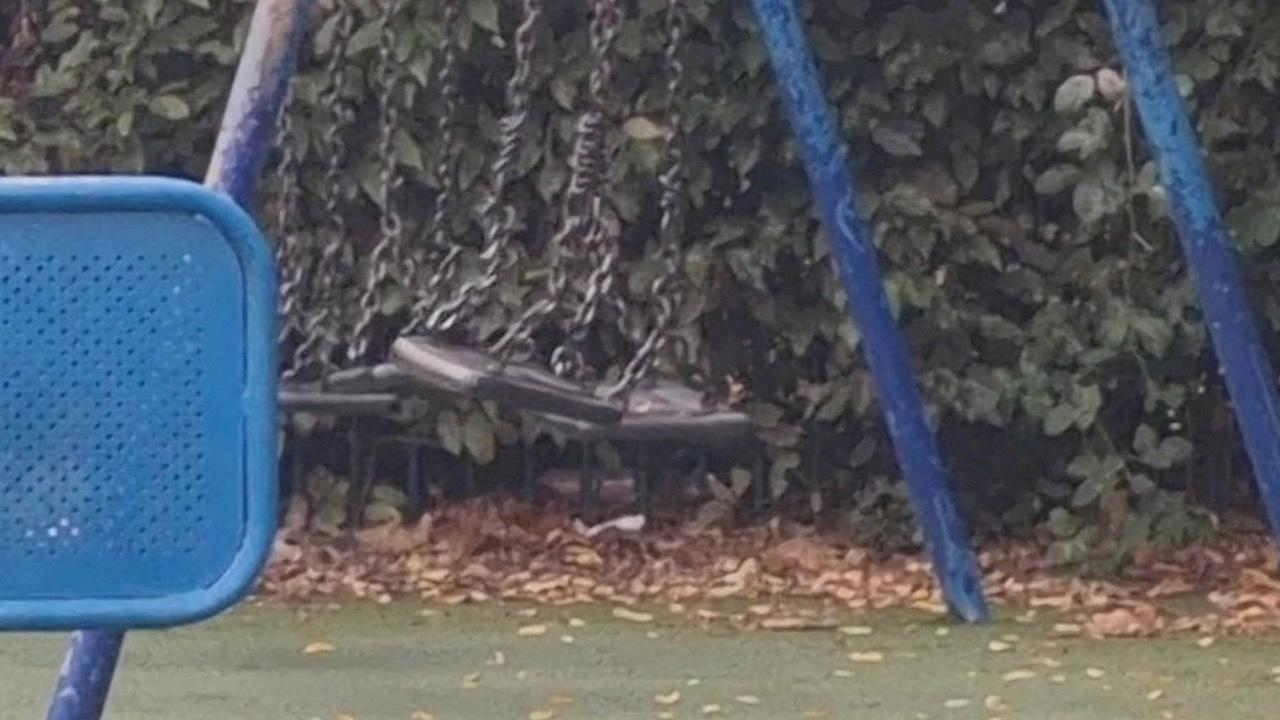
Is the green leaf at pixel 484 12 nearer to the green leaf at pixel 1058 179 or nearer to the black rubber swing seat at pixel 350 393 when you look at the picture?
the green leaf at pixel 1058 179

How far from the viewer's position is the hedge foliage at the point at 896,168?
15.7 ft

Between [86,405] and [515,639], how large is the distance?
225 centimetres

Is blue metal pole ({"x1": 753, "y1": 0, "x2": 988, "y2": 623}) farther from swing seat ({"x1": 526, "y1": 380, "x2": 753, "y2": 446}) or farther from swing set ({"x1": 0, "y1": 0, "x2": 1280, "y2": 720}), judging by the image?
swing seat ({"x1": 526, "y1": 380, "x2": 753, "y2": 446})

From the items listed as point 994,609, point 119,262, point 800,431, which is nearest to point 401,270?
point 800,431

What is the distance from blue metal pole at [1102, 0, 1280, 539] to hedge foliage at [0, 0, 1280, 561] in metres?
1.32

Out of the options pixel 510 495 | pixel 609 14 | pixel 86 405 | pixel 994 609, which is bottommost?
pixel 994 609

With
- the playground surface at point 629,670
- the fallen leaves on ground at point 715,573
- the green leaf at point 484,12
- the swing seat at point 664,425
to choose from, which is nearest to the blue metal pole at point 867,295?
the playground surface at point 629,670

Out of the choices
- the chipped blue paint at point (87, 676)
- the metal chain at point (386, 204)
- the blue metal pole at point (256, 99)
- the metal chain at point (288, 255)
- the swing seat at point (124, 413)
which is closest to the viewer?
the swing seat at point (124, 413)

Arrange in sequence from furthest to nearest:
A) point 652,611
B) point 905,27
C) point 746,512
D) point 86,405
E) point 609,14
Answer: point 746,512 < point 905,27 < point 652,611 < point 609,14 < point 86,405

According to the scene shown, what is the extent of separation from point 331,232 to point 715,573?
1.01 meters

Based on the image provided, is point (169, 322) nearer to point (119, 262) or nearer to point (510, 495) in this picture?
point (119, 262)

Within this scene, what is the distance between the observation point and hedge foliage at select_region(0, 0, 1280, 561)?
4.78m

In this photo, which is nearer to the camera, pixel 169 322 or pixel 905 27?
pixel 169 322

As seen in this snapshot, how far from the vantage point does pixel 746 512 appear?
16.9 ft
